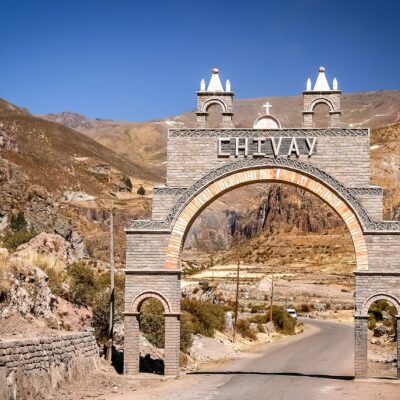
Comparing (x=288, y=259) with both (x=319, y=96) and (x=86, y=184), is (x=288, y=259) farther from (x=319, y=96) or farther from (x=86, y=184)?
(x=319, y=96)

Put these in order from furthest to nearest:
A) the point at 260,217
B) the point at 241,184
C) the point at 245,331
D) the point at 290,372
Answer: the point at 260,217 < the point at 245,331 < the point at 290,372 < the point at 241,184

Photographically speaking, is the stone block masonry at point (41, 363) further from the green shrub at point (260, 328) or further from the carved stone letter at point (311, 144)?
the green shrub at point (260, 328)

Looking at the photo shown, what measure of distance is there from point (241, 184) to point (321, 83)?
351 cm

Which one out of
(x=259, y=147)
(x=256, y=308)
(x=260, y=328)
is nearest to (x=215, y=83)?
(x=259, y=147)

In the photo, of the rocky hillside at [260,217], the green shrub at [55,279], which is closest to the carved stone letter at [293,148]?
the green shrub at [55,279]

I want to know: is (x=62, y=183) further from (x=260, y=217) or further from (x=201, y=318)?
(x=201, y=318)

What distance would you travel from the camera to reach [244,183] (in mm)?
20203

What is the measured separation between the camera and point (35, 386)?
47.4 ft

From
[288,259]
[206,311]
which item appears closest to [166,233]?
[206,311]

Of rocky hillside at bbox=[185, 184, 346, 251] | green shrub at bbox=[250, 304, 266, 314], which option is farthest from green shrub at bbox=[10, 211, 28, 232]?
rocky hillside at bbox=[185, 184, 346, 251]

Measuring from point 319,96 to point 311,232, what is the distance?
243ft

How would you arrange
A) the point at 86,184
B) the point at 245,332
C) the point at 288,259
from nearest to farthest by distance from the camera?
1. the point at 245,332
2. the point at 288,259
3. the point at 86,184

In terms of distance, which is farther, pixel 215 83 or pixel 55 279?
pixel 55 279

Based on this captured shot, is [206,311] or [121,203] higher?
[121,203]
